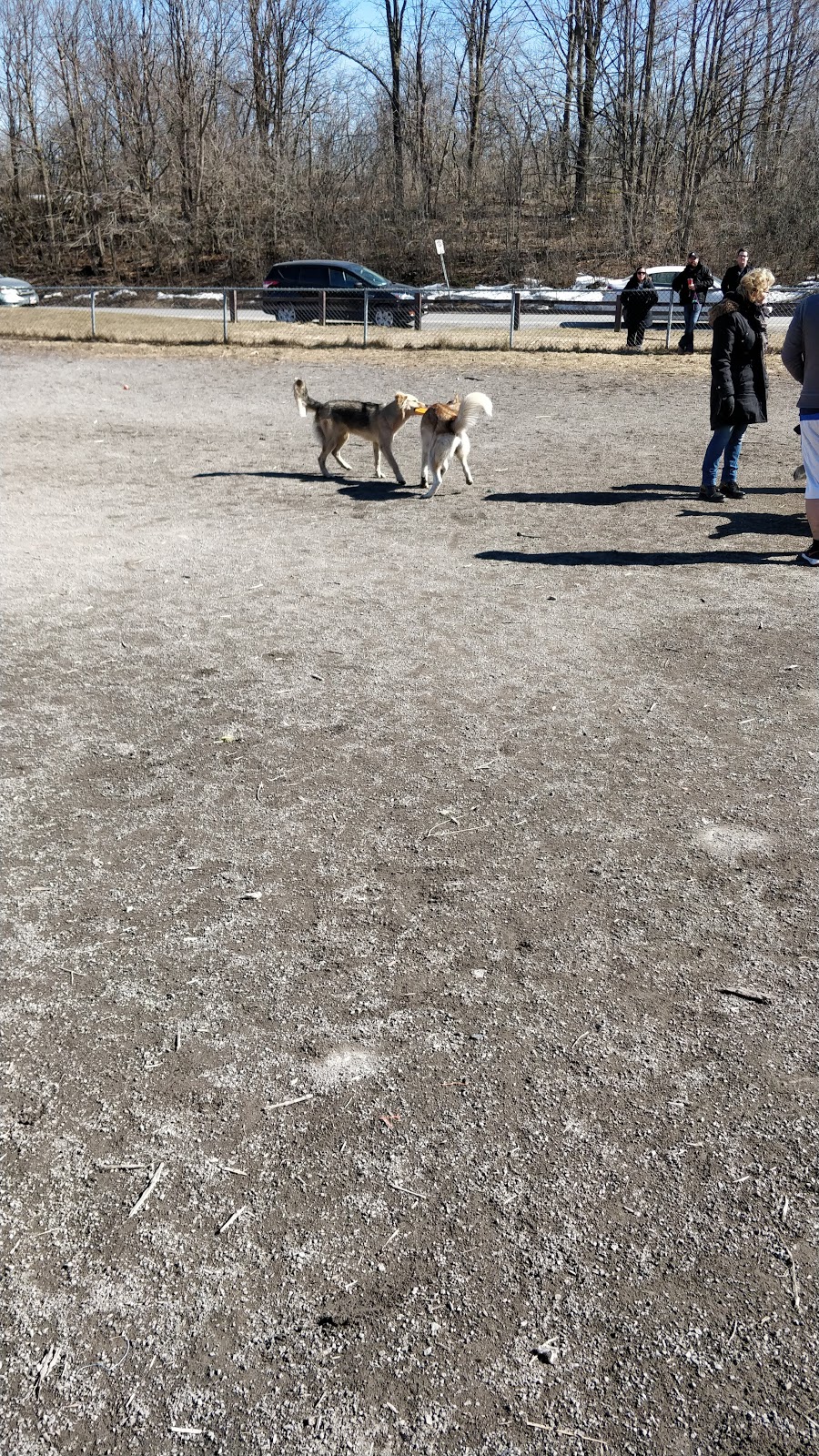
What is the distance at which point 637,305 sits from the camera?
2214 centimetres

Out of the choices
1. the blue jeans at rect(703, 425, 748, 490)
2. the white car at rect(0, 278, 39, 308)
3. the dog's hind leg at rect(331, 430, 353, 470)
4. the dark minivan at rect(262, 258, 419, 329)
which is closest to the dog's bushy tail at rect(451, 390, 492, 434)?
the dog's hind leg at rect(331, 430, 353, 470)

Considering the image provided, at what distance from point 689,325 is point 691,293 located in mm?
1013

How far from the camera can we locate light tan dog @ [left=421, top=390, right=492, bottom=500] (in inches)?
388

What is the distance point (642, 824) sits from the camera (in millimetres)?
4570

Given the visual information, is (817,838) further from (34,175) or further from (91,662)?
(34,175)

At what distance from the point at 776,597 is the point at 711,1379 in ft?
20.4

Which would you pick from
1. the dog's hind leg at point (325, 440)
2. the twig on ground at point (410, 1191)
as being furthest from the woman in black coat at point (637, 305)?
the twig on ground at point (410, 1191)

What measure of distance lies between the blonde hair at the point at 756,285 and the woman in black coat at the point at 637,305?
44.3 feet

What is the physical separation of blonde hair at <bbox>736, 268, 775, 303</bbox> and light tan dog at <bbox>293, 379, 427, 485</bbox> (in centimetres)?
300

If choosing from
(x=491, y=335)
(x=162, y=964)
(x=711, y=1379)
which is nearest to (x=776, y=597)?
(x=162, y=964)

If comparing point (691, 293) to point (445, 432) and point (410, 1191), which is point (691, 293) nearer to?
point (445, 432)

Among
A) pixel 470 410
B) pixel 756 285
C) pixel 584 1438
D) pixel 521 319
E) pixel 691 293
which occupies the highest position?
pixel 691 293

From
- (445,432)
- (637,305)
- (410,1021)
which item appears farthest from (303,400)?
(637,305)

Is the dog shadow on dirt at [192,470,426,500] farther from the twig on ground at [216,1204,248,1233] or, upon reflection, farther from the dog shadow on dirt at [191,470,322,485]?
the twig on ground at [216,1204,248,1233]
